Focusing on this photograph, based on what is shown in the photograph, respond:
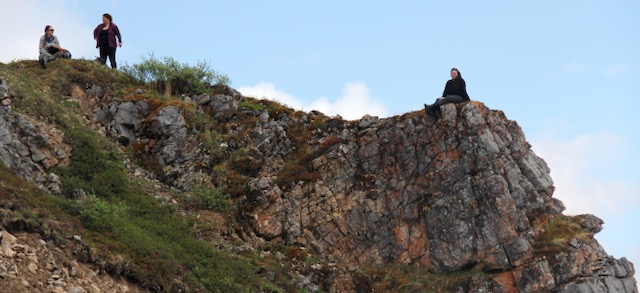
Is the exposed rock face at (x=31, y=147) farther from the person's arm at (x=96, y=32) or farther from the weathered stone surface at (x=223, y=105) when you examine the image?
the person's arm at (x=96, y=32)

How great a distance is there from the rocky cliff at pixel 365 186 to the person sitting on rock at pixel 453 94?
0.99 feet

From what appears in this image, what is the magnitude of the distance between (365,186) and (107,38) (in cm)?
1404

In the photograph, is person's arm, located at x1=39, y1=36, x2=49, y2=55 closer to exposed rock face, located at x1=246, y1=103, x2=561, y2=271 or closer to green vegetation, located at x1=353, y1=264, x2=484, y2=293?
exposed rock face, located at x1=246, y1=103, x2=561, y2=271

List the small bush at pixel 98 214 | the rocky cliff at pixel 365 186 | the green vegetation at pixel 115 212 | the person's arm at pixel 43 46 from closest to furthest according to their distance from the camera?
the green vegetation at pixel 115 212 < the small bush at pixel 98 214 < the rocky cliff at pixel 365 186 < the person's arm at pixel 43 46

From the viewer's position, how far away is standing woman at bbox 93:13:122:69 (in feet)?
97.4

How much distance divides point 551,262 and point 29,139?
1666 cm

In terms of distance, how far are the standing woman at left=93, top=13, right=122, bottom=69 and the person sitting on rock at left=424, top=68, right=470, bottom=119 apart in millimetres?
14480

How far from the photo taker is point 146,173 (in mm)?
23750

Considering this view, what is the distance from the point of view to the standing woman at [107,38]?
97.4 ft

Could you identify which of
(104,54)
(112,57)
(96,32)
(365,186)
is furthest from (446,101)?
(96,32)

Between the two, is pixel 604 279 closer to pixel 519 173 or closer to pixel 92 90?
pixel 519 173

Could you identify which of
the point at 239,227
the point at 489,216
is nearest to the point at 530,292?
the point at 489,216

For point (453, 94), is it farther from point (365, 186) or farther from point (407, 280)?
point (407, 280)

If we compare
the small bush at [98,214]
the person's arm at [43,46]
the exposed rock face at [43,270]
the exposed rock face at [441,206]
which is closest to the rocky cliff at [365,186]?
the exposed rock face at [441,206]
